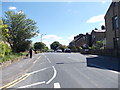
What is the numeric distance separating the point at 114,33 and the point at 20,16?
17884 millimetres

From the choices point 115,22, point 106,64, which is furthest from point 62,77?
point 115,22

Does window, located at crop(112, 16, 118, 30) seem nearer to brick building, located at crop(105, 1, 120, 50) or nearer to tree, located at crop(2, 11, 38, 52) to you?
brick building, located at crop(105, 1, 120, 50)

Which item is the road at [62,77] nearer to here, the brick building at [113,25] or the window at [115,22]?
the brick building at [113,25]

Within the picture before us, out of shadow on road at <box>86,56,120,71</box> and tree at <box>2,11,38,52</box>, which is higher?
tree at <box>2,11,38,52</box>

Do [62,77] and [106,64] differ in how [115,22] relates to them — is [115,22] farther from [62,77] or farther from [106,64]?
[62,77]

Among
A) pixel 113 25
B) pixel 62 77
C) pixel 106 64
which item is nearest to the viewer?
pixel 62 77

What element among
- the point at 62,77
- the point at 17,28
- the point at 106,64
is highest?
→ the point at 17,28

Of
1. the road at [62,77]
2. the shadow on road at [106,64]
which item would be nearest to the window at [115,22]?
the shadow on road at [106,64]

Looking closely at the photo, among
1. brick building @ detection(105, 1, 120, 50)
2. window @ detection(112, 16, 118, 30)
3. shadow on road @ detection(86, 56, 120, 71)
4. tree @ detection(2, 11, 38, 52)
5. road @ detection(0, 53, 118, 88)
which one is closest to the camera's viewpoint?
road @ detection(0, 53, 118, 88)

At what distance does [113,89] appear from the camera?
6594mm

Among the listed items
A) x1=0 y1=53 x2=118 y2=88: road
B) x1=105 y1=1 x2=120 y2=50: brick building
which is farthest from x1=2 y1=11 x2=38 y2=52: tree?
x1=0 y1=53 x2=118 y2=88: road

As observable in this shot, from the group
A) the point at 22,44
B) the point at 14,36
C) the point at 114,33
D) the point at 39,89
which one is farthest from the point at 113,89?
the point at 22,44

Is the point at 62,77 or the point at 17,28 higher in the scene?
the point at 17,28

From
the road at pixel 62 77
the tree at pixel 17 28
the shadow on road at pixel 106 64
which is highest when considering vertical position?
the tree at pixel 17 28
